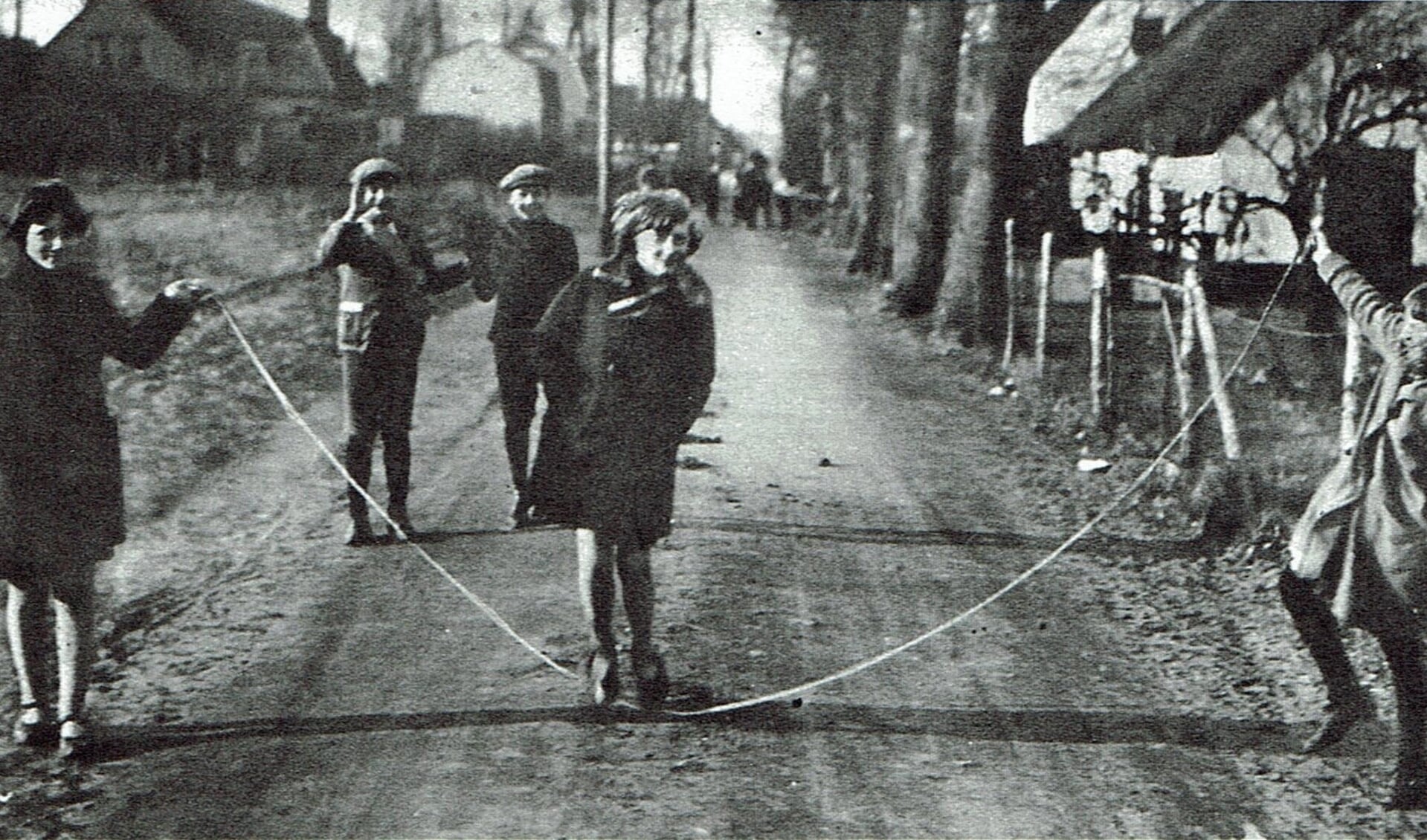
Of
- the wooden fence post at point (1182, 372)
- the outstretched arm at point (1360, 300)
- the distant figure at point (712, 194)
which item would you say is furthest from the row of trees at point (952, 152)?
the distant figure at point (712, 194)

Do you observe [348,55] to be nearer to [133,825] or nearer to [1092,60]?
[1092,60]

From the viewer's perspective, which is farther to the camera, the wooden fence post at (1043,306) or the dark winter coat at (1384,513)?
the wooden fence post at (1043,306)

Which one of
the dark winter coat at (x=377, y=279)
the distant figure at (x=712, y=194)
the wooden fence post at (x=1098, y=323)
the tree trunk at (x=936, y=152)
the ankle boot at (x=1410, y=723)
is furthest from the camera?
the distant figure at (x=712, y=194)

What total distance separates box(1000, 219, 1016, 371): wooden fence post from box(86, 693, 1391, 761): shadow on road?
9635 millimetres

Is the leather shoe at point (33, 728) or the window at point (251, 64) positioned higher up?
the window at point (251, 64)

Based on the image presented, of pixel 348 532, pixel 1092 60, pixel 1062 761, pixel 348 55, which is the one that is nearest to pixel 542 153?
pixel 348 55

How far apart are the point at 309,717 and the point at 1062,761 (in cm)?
263

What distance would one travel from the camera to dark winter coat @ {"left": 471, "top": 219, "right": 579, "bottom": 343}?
8281 millimetres

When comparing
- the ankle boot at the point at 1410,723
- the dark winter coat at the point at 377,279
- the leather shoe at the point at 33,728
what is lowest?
the leather shoe at the point at 33,728

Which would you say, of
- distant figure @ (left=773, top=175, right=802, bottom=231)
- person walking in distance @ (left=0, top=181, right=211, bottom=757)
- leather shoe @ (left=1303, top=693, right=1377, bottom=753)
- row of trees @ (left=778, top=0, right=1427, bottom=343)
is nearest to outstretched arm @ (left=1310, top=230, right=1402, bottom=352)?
leather shoe @ (left=1303, top=693, right=1377, bottom=753)

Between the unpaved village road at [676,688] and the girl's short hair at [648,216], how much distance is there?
170 centimetres

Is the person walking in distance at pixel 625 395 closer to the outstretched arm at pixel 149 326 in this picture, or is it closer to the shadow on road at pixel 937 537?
the outstretched arm at pixel 149 326

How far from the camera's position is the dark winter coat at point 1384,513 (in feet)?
15.8

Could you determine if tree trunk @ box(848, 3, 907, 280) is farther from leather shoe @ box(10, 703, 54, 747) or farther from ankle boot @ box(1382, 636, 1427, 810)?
leather shoe @ box(10, 703, 54, 747)
